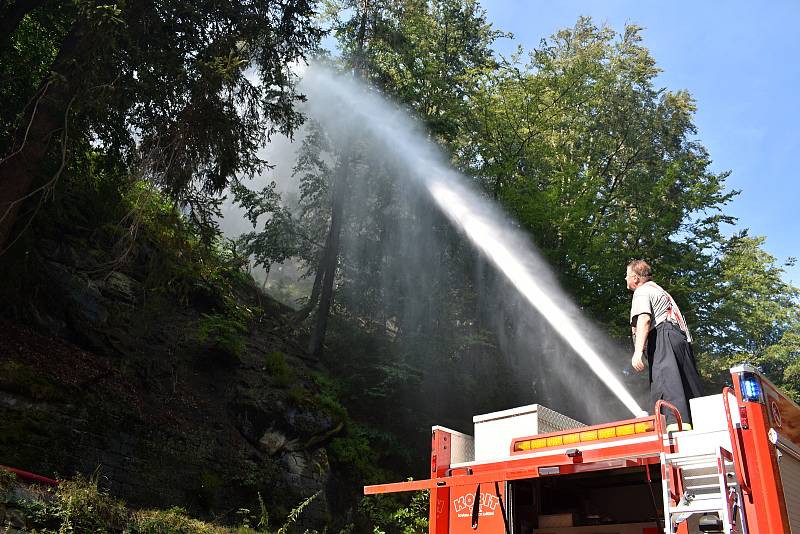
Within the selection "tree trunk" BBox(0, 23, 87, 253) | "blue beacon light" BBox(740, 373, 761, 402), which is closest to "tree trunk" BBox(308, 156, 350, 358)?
"tree trunk" BBox(0, 23, 87, 253)

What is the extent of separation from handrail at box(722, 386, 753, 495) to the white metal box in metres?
1.61

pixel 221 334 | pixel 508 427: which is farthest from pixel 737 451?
pixel 221 334

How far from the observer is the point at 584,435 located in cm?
473

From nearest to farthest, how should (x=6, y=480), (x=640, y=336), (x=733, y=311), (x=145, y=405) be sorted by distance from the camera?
(x=640, y=336) → (x=6, y=480) → (x=145, y=405) → (x=733, y=311)

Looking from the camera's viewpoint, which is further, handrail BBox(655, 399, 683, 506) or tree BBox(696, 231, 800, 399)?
tree BBox(696, 231, 800, 399)

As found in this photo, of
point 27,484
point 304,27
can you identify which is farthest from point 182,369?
point 304,27

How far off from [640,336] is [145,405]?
31.3 ft

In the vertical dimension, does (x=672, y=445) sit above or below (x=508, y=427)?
below

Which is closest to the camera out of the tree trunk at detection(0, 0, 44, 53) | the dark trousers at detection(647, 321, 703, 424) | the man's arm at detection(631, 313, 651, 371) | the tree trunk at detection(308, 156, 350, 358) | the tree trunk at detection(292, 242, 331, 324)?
the dark trousers at detection(647, 321, 703, 424)

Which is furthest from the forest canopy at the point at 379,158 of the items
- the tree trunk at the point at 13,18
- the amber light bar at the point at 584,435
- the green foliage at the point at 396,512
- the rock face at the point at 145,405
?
the amber light bar at the point at 584,435

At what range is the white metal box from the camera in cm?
530

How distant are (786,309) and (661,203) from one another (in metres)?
16.4

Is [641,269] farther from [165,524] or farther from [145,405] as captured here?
[145,405]

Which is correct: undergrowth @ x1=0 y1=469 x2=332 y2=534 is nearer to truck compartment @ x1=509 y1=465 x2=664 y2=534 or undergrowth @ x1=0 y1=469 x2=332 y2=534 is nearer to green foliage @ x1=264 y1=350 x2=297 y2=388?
truck compartment @ x1=509 y1=465 x2=664 y2=534
